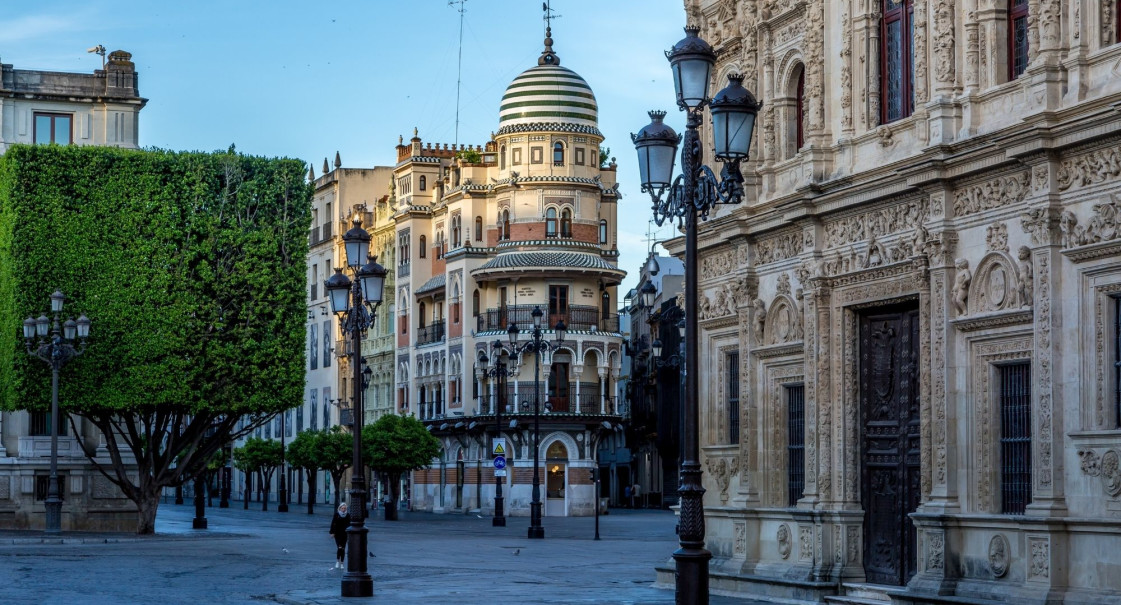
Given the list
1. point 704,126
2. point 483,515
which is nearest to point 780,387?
point 704,126

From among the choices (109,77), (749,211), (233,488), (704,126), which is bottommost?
(233,488)

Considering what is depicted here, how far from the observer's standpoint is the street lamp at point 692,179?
14633 mm

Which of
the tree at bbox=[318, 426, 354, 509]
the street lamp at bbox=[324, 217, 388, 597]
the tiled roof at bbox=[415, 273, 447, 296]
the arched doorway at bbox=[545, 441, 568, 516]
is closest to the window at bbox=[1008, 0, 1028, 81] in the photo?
the street lamp at bbox=[324, 217, 388, 597]

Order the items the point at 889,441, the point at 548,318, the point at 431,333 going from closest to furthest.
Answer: the point at 889,441
the point at 548,318
the point at 431,333

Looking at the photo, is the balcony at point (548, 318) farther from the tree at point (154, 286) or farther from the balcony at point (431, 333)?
the tree at point (154, 286)

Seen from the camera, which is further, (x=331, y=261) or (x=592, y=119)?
(x=331, y=261)

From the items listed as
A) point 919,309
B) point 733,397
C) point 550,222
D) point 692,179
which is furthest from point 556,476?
point 692,179

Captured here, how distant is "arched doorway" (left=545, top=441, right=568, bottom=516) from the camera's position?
74.7 meters

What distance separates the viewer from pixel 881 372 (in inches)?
906

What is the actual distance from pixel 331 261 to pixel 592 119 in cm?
2554

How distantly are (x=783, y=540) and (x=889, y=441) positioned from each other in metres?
2.81

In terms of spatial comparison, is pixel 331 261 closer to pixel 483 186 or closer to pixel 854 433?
pixel 483 186

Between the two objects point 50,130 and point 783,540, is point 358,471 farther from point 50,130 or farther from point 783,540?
point 50,130

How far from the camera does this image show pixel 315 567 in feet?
109
